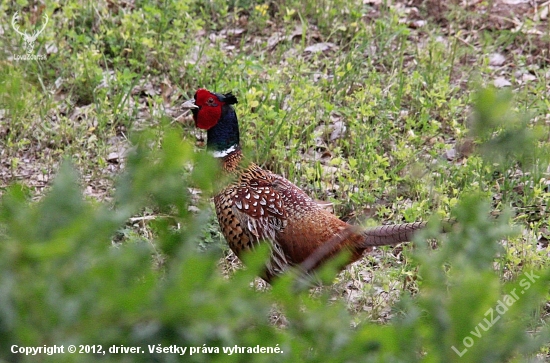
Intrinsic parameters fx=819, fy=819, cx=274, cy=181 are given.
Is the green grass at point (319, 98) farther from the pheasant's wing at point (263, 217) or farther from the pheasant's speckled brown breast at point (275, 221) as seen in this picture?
the pheasant's wing at point (263, 217)

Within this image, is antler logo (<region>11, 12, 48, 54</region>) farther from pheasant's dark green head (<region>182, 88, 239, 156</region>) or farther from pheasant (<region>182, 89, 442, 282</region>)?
pheasant (<region>182, 89, 442, 282</region>)

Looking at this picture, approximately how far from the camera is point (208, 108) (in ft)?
15.1

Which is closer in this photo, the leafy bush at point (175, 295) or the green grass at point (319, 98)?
the leafy bush at point (175, 295)

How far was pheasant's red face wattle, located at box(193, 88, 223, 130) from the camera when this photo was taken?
4586 mm

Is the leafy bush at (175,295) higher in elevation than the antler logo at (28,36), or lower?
higher

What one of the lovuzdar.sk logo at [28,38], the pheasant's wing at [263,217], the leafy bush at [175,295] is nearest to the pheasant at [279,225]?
the pheasant's wing at [263,217]

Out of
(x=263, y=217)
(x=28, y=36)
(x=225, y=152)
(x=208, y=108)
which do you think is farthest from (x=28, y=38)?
(x=263, y=217)

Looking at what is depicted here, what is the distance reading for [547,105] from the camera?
5.63 m

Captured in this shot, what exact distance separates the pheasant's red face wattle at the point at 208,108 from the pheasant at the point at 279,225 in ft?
0.69

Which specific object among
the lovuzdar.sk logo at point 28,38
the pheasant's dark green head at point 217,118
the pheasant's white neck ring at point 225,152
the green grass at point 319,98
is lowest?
the green grass at point 319,98

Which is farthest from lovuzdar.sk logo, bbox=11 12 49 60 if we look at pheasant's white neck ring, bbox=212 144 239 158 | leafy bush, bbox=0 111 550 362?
leafy bush, bbox=0 111 550 362

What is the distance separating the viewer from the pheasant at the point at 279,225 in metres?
4.06

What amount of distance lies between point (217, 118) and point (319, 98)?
4.37ft

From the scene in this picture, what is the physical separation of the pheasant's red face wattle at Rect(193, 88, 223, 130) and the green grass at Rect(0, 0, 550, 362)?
0.30m
